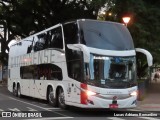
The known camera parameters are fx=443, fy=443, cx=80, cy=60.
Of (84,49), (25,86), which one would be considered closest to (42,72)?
(25,86)

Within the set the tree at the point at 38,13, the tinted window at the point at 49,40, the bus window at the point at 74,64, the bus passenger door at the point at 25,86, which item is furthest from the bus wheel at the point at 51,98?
the tree at the point at 38,13

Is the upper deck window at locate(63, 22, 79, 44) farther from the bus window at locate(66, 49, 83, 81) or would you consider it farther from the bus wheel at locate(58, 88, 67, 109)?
the bus wheel at locate(58, 88, 67, 109)

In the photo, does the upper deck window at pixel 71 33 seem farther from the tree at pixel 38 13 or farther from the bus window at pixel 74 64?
the tree at pixel 38 13

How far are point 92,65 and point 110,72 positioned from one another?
0.81 m

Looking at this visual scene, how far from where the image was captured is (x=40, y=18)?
43219mm

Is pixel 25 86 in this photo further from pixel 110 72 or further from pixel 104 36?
pixel 110 72

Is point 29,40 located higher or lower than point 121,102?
higher

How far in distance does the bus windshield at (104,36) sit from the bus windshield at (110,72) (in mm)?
571

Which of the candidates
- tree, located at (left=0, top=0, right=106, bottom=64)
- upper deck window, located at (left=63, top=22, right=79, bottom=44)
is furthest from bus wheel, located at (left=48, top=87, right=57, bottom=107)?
tree, located at (left=0, top=0, right=106, bottom=64)

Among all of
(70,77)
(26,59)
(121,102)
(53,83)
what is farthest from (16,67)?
(121,102)

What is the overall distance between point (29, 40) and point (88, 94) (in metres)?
10.6

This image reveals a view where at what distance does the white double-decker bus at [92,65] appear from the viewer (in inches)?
703

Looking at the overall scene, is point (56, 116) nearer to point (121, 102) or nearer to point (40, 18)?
point (121, 102)

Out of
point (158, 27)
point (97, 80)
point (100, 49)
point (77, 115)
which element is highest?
point (158, 27)
